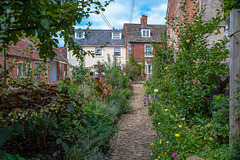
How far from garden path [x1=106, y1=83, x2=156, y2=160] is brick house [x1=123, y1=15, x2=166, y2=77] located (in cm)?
1947

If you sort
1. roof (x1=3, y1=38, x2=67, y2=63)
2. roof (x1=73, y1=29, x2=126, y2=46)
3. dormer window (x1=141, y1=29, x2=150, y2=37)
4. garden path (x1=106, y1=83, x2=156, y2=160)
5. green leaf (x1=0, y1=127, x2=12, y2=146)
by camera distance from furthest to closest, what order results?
dormer window (x1=141, y1=29, x2=150, y2=37)
roof (x1=73, y1=29, x2=126, y2=46)
garden path (x1=106, y1=83, x2=156, y2=160)
roof (x1=3, y1=38, x2=67, y2=63)
green leaf (x1=0, y1=127, x2=12, y2=146)

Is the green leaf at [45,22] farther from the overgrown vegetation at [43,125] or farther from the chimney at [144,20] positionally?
the chimney at [144,20]

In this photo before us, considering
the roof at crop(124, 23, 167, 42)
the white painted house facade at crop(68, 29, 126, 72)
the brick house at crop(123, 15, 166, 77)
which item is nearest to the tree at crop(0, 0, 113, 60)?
the brick house at crop(123, 15, 166, 77)

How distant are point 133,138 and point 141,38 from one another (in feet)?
79.3

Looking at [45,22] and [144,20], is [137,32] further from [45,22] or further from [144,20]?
[45,22]

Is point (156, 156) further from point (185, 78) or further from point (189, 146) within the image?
point (185, 78)

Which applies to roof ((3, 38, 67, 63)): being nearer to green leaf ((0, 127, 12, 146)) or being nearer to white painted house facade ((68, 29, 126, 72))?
green leaf ((0, 127, 12, 146))

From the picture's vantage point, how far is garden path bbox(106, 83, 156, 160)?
3357 millimetres

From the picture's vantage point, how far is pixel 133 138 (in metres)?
4.16

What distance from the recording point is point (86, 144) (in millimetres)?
2885

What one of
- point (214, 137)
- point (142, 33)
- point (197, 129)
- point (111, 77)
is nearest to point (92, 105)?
point (197, 129)

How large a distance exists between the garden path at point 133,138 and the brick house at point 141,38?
63.9 ft

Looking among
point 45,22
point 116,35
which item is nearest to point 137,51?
point 116,35

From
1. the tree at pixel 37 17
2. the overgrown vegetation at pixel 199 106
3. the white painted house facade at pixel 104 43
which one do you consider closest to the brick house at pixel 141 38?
the white painted house facade at pixel 104 43
